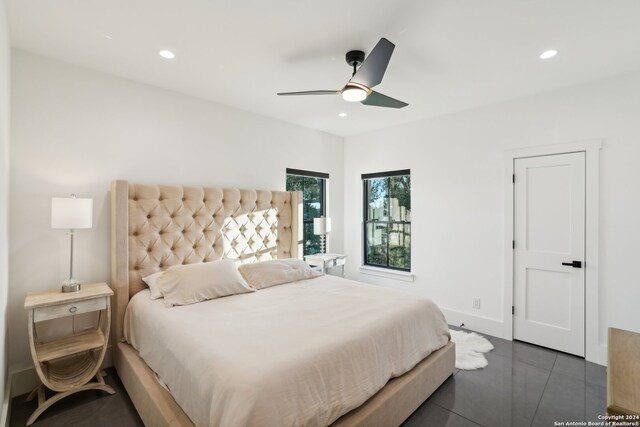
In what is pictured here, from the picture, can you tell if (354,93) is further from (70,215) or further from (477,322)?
(477,322)

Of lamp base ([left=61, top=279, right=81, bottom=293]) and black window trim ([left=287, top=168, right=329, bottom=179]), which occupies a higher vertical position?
black window trim ([left=287, top=168, right=329, bottom=179])

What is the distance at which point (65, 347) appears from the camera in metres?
2.24

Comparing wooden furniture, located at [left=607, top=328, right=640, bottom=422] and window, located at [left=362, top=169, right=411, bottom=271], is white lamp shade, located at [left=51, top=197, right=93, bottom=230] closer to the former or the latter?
wooden furniture, located at [left=607, top=328, right=640, bottom=422]

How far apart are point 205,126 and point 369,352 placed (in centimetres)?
288

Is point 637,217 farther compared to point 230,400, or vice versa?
point 637,217

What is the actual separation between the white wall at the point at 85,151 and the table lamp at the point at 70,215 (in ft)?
1.04

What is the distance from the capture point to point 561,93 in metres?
3.09

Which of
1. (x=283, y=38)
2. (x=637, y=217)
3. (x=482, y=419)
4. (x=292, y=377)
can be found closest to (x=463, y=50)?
(x=283, y=38)

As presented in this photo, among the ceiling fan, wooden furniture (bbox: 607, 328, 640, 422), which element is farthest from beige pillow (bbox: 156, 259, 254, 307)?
wooden furniture (bbox: 607, 328, 640, 422)

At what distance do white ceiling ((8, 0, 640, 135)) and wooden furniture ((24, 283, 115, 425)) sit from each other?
6.26ft

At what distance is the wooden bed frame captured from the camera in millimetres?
1842

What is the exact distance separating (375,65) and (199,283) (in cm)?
220

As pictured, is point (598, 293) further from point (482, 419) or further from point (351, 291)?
point (351, 291)

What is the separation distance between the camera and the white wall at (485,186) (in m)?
2.77
